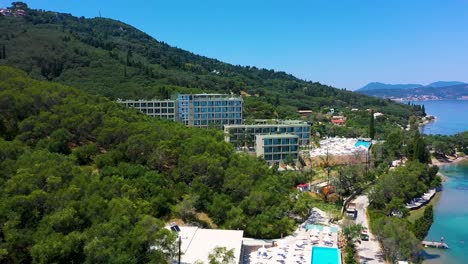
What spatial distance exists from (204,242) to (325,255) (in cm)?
744

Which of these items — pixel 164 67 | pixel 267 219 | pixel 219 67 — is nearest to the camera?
pixel 267 219

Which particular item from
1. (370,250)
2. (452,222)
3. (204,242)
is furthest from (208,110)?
(204,242)

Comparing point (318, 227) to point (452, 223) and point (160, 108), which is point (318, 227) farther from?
point (160, 108)

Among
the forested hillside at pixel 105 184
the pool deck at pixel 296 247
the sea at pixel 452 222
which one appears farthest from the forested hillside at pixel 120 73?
the pool deck at pixel 296 247

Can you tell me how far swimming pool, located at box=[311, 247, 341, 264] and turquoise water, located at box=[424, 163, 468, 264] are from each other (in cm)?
657

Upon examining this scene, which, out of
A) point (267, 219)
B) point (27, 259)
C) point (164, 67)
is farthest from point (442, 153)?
point (164, 67)

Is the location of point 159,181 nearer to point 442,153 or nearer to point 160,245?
point 160,245

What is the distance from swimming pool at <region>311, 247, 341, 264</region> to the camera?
2409cm

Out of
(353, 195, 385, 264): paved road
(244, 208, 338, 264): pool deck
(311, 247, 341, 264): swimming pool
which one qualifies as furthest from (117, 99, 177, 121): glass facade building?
(311, 247, 341, 264): swimming pool

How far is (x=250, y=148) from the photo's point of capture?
169 feet

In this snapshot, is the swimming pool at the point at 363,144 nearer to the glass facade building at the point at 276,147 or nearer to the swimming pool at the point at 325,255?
the glass facade building at the point at 276,147

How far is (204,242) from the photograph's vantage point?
909 inches

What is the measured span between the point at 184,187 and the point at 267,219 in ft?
22.6

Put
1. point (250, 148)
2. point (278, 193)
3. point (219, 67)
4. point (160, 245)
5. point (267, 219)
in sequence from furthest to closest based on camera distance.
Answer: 1. point (219, 67)
2. point (250, 148)
3. point (278, 193)
4. point (267, 219)
5. point (160, 245)
